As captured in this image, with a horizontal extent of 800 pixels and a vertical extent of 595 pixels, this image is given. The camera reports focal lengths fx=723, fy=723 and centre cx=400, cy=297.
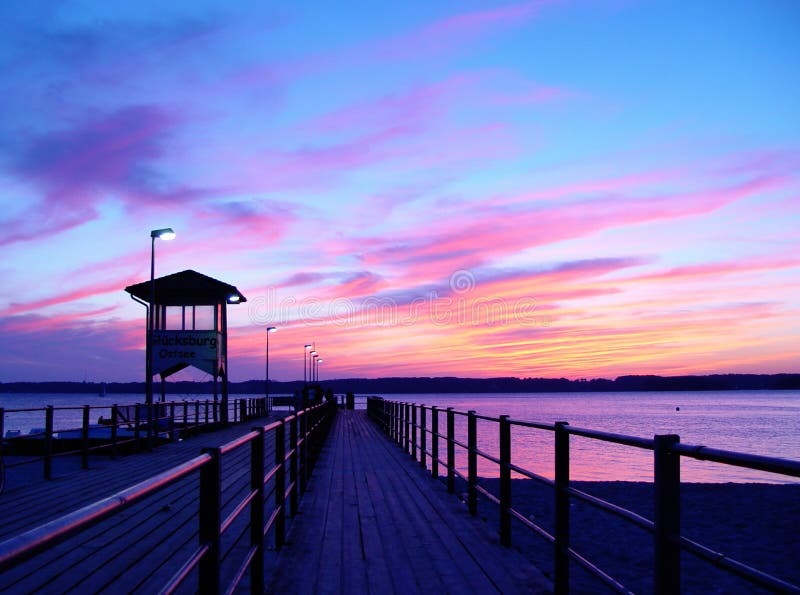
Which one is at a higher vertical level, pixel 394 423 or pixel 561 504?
pixel 561 504

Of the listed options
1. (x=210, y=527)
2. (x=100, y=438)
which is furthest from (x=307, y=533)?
(x=100, y=438)

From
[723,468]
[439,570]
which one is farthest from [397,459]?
[723,468]

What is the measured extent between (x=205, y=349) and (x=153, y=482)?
81.6 ft

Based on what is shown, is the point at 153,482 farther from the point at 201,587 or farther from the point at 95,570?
the point at 95,570

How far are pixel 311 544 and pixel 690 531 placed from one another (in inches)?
591

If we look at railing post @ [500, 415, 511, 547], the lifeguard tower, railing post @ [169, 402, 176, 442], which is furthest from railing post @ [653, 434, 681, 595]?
the lifeguard tower

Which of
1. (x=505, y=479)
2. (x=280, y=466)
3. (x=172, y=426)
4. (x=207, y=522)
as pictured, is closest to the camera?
(x=207, y=522)

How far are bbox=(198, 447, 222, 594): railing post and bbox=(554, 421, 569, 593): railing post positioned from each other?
255cm

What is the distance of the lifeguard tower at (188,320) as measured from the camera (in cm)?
2605

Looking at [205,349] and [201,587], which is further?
[205,349]

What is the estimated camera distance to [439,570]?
237 inches

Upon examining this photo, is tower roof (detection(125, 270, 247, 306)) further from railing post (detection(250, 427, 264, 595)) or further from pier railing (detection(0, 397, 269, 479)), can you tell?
railing post (detection(250, 427, 264, 595))

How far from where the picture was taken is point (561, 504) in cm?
508

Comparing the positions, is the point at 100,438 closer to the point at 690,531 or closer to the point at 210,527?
the point at 690,531
